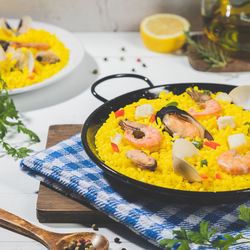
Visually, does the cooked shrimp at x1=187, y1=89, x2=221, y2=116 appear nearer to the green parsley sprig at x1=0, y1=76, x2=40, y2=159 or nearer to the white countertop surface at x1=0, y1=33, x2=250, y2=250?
the white countertop surface at x1=0, y1=33, x2=250, y2=250

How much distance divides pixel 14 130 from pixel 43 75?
412mm

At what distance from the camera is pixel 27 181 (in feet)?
5.99

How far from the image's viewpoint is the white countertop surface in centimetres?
157

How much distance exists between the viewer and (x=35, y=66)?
8.21 feet

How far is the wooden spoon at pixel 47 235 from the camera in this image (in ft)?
4.77

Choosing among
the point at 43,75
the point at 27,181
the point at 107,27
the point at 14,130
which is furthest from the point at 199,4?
the point at 27,181

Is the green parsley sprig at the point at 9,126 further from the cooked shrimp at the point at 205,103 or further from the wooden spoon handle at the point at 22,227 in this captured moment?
the cooked shrimp at the point at 205,103

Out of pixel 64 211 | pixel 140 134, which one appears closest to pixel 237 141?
pixel 140 134

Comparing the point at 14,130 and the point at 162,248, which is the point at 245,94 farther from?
the point at 14,130

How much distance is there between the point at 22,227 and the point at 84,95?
1.11 metres

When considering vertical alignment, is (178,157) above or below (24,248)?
above

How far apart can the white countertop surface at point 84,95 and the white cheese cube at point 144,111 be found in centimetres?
45

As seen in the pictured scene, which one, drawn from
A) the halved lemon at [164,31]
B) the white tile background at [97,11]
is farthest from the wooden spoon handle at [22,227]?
the white tile background at [97,11]

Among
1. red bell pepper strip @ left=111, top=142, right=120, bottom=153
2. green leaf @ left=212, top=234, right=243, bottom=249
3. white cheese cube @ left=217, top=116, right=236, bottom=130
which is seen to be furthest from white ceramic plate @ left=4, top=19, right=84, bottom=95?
green leaf @ left=212, top=234, right=243, bottom=249
